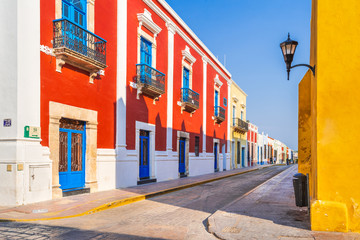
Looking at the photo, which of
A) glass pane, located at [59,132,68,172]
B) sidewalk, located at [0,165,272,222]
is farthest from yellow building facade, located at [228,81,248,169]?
glass pane, located at [59,132,68,172]

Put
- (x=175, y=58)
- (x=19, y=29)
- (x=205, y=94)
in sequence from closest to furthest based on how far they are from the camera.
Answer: (x=19, y=29), (x=175, y=58), (x=205, y=94)

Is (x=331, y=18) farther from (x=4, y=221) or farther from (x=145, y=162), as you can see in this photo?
(x=145, y=162)

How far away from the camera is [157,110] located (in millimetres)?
16297

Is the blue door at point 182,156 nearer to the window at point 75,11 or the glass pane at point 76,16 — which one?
the window at point 75,11

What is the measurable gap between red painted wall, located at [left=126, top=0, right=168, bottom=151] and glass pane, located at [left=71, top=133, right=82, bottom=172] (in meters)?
2.75

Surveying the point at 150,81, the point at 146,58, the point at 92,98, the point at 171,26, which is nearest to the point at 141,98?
the point at 150,81

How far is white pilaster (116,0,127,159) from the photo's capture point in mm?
12766

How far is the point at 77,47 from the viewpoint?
10.1 m

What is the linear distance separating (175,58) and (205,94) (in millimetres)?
6230

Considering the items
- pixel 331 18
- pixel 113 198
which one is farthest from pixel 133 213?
pixel 331 18

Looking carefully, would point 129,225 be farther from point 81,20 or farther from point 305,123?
point 81,20

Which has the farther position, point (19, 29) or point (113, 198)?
point (113, 198)

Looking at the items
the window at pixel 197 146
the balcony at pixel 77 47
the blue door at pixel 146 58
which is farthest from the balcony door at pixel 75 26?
Result: the window at pixel 197 146

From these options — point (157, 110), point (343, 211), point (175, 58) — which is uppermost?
point (175, 58)
